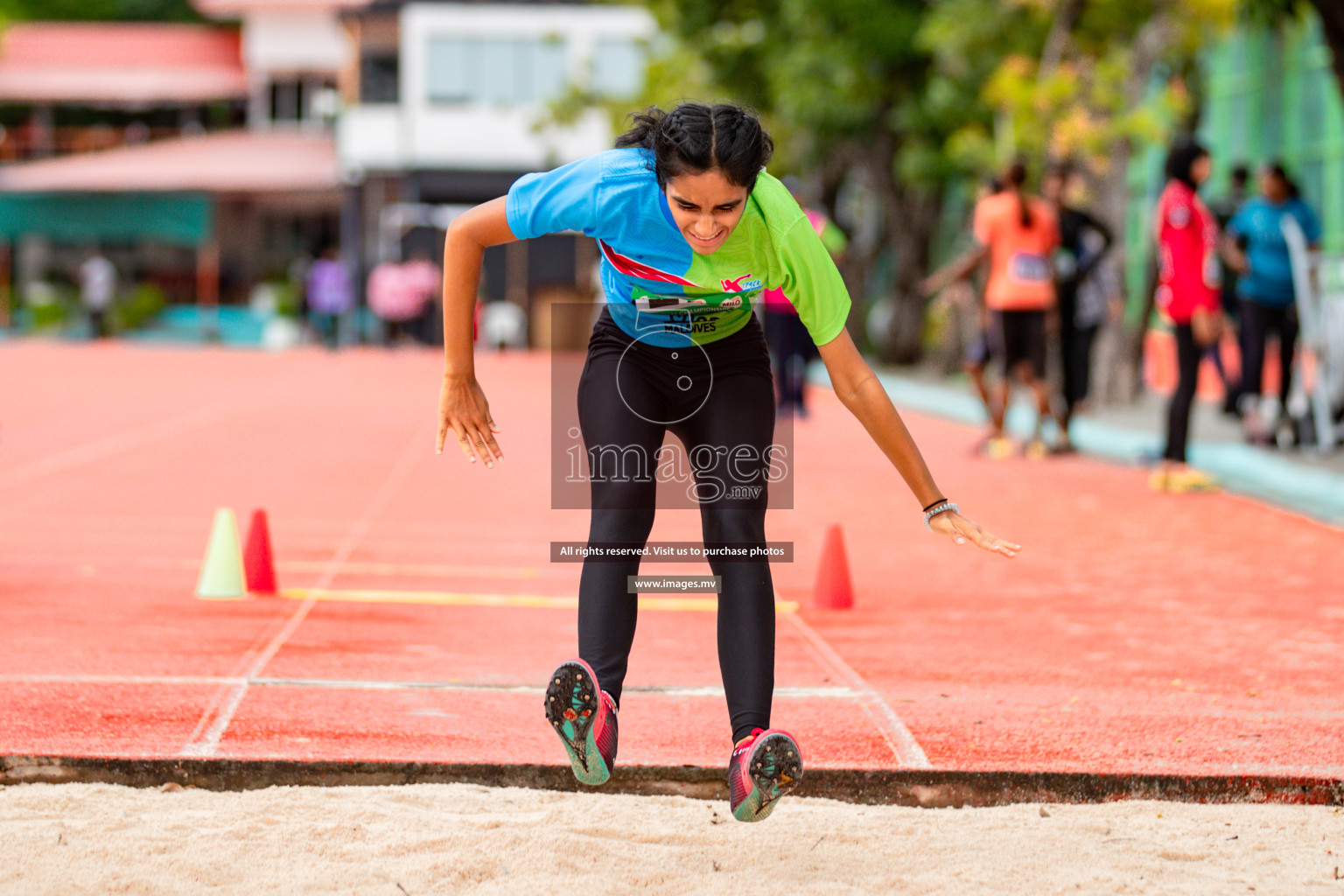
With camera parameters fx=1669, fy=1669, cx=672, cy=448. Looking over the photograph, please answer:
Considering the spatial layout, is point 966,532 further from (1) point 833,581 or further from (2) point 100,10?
(2) point 100,10

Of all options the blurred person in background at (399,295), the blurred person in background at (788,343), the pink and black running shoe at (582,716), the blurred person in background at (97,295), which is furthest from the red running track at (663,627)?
the blurred person in background at (97,295)

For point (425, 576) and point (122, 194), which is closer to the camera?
point (425, 576)

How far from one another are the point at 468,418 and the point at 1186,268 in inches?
295

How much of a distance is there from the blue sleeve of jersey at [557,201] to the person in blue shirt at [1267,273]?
929 centimetres

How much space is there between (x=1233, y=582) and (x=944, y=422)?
32.2 feet

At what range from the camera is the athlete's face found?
355 cm

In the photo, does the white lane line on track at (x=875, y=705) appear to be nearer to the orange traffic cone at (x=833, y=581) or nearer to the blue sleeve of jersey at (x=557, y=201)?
the orange traffic cone at (x=833, y=581)

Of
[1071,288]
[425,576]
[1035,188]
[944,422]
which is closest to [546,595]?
[425,576]

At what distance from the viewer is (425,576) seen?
299 inches

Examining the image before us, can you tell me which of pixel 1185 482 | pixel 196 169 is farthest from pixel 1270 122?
pixel 196 169

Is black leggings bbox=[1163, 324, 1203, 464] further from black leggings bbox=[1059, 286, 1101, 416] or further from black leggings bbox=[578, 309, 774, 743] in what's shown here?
black leggings bbox=[578, 309, 774, 743]

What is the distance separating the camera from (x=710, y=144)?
3.55 m

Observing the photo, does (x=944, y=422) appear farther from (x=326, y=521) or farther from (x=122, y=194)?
(x=122, y=194)

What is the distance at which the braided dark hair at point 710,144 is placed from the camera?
3541 millimetres
